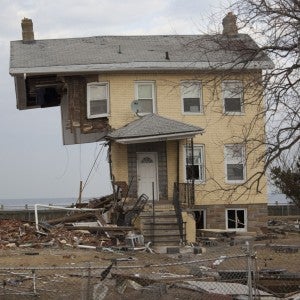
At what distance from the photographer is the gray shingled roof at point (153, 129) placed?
24594 millimetres

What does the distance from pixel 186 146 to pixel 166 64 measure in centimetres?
341

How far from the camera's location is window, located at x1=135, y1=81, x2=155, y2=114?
27.3 meters

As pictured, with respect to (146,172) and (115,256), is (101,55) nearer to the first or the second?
(146,172)

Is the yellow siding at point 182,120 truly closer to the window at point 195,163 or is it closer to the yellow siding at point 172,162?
the yellow siding at point 172,162

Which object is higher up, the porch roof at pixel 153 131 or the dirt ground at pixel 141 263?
the porch roof at pixel 153 131

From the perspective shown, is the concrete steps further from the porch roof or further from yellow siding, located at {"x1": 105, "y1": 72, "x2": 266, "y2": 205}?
yellow siding, located at {"x1": 105, "y1": 72, "x2": 266, "y2": 205}

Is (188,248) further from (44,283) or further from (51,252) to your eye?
(44,283)

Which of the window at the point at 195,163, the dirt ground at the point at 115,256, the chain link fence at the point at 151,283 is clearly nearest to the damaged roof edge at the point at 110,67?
the window at the point at 195,163

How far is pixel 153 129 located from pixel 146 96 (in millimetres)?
2781

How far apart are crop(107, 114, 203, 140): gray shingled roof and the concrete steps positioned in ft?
10.1

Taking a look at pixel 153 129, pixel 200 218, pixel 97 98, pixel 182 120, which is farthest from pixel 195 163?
pixel 97 98

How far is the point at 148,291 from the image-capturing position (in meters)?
10.9

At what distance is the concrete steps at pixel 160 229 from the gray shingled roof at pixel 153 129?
3.07 meters

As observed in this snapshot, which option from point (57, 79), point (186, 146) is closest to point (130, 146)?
point (186, 146)
